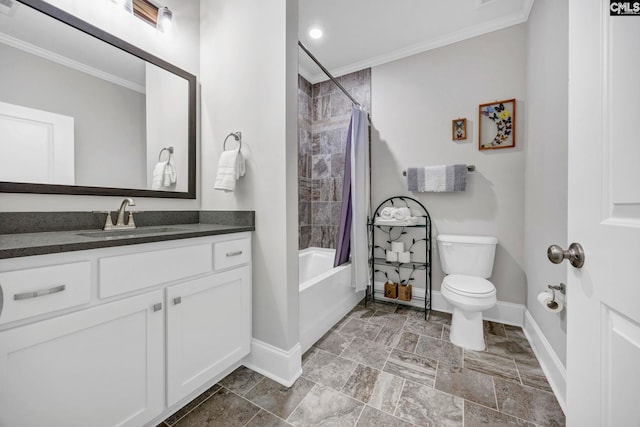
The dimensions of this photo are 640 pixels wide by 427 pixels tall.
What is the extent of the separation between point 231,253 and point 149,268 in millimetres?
420

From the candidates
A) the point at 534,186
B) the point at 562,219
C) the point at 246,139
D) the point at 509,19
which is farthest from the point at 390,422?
the point at 509,19

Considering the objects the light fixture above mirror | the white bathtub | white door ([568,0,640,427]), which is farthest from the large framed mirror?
white door ([568,0,640,427])

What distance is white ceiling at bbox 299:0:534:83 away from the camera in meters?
2.03

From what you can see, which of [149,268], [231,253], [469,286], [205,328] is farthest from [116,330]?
[469,286]

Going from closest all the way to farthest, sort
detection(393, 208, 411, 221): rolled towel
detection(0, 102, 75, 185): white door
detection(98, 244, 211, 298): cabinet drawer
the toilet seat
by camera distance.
A: 1. detection(98, 244, 211, 298): cabinet drawer
2. detection(0, 102, 75, 185): white door
3. the toilet seat
4. detection(393, 208, 411, 221): rolled towel

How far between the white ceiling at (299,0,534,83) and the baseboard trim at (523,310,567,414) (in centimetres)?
246

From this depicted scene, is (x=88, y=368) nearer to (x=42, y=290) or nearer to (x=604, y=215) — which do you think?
(x=42, y=290)

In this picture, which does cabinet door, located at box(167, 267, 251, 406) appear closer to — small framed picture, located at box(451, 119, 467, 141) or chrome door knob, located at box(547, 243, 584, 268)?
chrome door knob, located at box(547, 243, 584, 268)

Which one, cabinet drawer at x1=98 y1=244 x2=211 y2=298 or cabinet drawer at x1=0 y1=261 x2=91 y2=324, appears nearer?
cabinet drawer at x1=0 y1=261 x2=91 y2=324

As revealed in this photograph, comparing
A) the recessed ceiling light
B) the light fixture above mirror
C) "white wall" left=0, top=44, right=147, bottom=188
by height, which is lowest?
"white wall" left=0, top=44, right=147, bottom=188

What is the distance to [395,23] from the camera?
2.22m

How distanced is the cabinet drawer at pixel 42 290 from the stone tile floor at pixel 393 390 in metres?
0.79

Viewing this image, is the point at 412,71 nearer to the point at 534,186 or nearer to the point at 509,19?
the point at 509,19

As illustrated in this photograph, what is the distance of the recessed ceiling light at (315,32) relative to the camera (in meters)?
2.31
